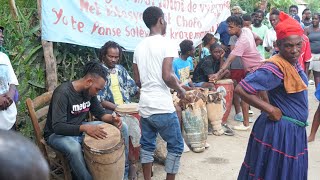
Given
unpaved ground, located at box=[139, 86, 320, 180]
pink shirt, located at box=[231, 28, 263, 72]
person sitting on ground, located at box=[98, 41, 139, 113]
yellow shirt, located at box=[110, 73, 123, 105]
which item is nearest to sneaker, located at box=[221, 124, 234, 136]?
unpaved ground, located at box=[139, 86, 320, 180]

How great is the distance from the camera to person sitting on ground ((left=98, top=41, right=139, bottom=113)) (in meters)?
4.16

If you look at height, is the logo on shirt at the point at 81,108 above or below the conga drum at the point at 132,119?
above

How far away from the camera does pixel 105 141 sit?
3387 millimetres

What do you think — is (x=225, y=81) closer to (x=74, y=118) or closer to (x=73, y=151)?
(x=74, y=118)

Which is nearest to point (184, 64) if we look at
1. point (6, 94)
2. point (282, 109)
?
point (6, 94)

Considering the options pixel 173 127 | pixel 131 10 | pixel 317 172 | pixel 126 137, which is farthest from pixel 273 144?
pixel 131 10

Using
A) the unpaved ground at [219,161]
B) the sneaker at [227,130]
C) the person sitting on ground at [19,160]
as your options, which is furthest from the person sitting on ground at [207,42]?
the person sitting on ground at [19,160]

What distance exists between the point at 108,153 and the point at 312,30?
616 cm

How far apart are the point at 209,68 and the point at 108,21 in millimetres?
1864

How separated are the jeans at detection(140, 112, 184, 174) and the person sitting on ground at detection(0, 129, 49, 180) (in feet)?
8.57

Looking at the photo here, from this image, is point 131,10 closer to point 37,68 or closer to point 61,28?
point 61,28

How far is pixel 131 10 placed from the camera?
529 cm

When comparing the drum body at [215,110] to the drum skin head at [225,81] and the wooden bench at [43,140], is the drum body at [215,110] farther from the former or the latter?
the wooden bench at [43,140]

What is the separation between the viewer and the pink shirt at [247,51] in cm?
571
